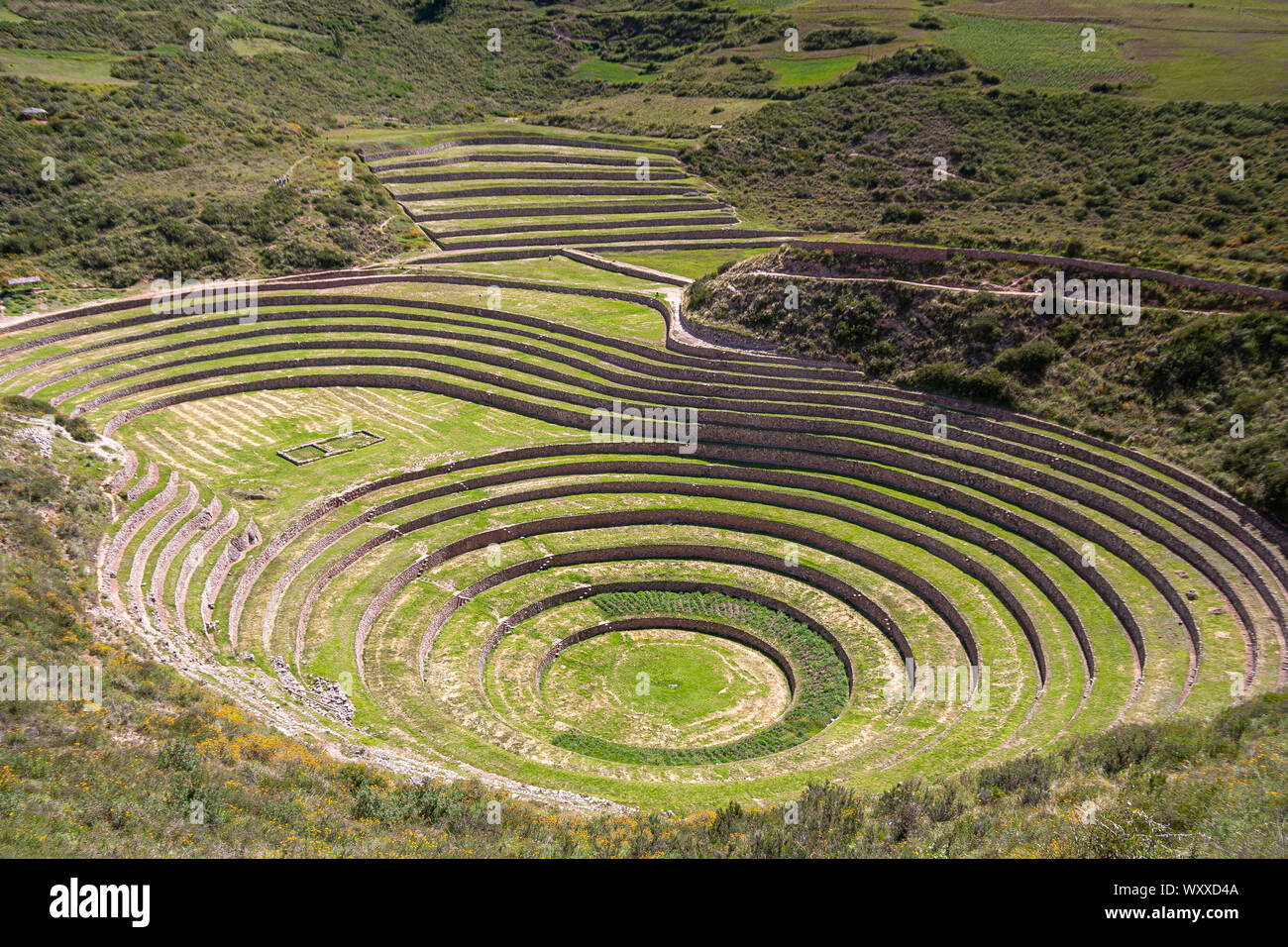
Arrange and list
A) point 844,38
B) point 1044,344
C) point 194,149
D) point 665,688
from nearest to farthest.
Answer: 1. point 665,688
2. point 1044,344
3. point 194,149
4. point 844,38

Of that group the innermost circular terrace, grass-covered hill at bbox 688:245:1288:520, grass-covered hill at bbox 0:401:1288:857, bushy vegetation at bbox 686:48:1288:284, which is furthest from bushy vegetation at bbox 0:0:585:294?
the innermost circular terrace

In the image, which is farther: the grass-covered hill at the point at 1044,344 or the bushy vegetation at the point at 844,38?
the bushy vegetation at the point at 844,38

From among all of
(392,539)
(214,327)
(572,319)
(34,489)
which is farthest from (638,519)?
(214,327)

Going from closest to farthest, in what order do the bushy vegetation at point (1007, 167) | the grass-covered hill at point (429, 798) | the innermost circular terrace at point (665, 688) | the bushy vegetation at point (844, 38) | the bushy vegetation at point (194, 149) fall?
the grass-covered hill at point (429, 798) < the innermost circular terrace at point (665, 688) < the bushy vegetation at point (1007, 167) < the bushy vegetation at point (194, 149) < the bushy vegetation at point (844, 38)

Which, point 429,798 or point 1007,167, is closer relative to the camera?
point 429,798

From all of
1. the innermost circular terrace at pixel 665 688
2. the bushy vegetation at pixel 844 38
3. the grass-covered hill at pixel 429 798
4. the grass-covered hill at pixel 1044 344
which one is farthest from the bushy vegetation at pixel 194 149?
the innermost circular terrace at pixel 665 688

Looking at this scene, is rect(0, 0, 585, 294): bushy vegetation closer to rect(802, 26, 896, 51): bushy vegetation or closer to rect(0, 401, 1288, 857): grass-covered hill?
rect(802, 26, 896, 51): bushy vegetation

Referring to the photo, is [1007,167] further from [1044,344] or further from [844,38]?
[844,38]

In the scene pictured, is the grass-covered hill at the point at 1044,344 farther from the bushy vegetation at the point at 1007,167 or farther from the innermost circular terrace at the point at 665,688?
the innermost circular terrace at the point at 665,688

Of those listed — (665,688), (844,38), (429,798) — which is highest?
(844,38)

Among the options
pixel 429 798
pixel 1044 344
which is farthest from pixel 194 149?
pixel 429 798
